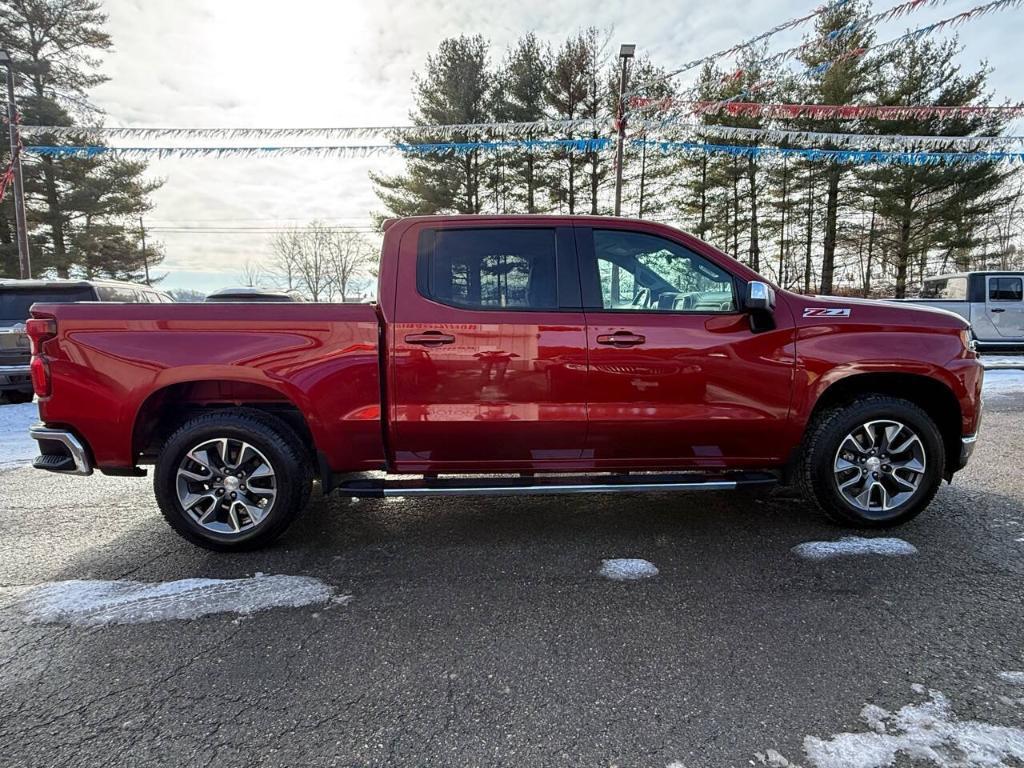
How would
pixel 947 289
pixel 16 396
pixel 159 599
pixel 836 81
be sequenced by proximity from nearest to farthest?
pixel 159 599 < pixel 16 396 < pixel 947 289 < pixel 836 81

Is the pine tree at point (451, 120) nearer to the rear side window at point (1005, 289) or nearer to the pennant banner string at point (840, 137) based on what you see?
the pennant banner string at point (840, 137)

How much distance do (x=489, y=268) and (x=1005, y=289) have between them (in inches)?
573

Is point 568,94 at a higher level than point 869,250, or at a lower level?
higher

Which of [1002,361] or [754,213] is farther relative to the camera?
[754,213]

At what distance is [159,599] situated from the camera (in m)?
2.61

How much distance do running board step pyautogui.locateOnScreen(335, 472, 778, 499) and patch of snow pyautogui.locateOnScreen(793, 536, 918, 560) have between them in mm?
424

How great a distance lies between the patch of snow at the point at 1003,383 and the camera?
26.5 feet

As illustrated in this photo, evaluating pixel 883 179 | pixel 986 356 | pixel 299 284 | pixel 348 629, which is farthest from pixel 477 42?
pixel 299 284

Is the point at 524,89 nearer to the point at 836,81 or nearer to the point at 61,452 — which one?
the point at 836,81

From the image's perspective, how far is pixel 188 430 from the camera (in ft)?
9.98

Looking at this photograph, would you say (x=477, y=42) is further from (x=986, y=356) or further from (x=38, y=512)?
(x=38, y=512)

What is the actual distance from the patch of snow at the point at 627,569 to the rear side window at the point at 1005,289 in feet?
46.1

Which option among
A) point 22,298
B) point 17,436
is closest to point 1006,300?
point 17,436

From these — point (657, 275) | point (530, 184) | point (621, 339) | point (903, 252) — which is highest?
point (530, 184)
